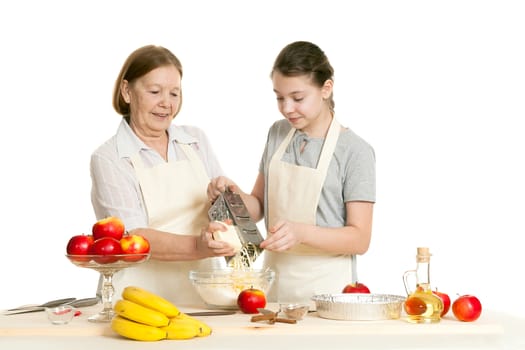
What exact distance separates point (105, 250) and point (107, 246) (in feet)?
0.05

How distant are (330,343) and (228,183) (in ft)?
4.14

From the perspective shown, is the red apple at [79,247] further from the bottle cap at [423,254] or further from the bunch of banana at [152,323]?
the bottle cap at [423,254]

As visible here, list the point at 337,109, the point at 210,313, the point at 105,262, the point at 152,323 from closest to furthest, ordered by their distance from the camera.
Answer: the point at 152,323 → the point at 105,262 → the point at 210,313 → the point at 337,109

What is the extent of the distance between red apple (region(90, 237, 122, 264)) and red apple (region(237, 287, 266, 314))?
470 millimetres

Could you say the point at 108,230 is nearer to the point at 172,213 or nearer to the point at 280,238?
the point at 280,238

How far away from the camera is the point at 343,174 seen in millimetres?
3721

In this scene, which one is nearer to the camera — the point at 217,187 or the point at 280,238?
the point at 280,238

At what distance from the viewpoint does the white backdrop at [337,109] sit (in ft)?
18.3

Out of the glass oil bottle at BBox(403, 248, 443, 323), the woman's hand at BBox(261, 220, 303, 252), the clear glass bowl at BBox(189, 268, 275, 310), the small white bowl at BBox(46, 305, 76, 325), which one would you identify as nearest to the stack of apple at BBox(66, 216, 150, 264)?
the small white bowl at BBox(46, 305, 76, 325)

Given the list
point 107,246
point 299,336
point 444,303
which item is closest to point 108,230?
point 107,246

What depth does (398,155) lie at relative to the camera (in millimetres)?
5594

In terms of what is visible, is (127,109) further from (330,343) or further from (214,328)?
(330,343)

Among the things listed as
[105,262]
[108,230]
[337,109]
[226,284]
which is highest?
[337,109]

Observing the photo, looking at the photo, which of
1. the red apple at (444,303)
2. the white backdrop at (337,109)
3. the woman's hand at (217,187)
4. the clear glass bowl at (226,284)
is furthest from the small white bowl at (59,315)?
the white backdrop at (337,109)
